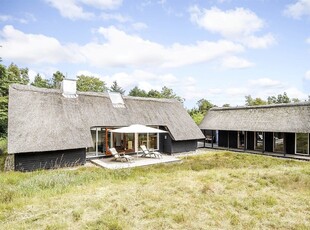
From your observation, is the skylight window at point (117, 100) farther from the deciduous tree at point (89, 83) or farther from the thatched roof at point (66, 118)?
the deciduous tree at point (89, 83)

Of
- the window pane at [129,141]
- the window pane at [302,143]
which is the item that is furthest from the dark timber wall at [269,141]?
the window pane at [129,141]

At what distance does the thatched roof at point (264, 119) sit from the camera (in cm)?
→ 1599

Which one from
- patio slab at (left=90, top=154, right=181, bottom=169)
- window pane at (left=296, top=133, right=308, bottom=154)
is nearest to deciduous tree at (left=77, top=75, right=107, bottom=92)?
patio slab at (left=90, top=154, right=181, bottom=169)

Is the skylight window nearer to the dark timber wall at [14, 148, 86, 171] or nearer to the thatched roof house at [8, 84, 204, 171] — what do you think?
the thatched roof house at [8, 84, 204, 171]

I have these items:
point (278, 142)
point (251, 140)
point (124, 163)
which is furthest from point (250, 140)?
point (124, 163)

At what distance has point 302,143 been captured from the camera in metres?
15.9

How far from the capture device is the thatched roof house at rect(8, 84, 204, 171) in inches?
460

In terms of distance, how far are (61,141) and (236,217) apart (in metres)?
10.0

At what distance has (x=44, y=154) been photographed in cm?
1188

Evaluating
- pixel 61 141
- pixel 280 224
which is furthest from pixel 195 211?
pixel 61 141

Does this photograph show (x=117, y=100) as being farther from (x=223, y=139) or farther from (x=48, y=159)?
(x=223, y=139)

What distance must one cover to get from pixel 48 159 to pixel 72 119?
9.25ft

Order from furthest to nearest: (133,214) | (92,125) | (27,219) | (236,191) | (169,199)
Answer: (92,125) → (236,191) → (169,199) → (133,214) → (27,219)

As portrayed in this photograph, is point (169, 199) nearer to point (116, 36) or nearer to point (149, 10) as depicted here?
point (149, 10)
